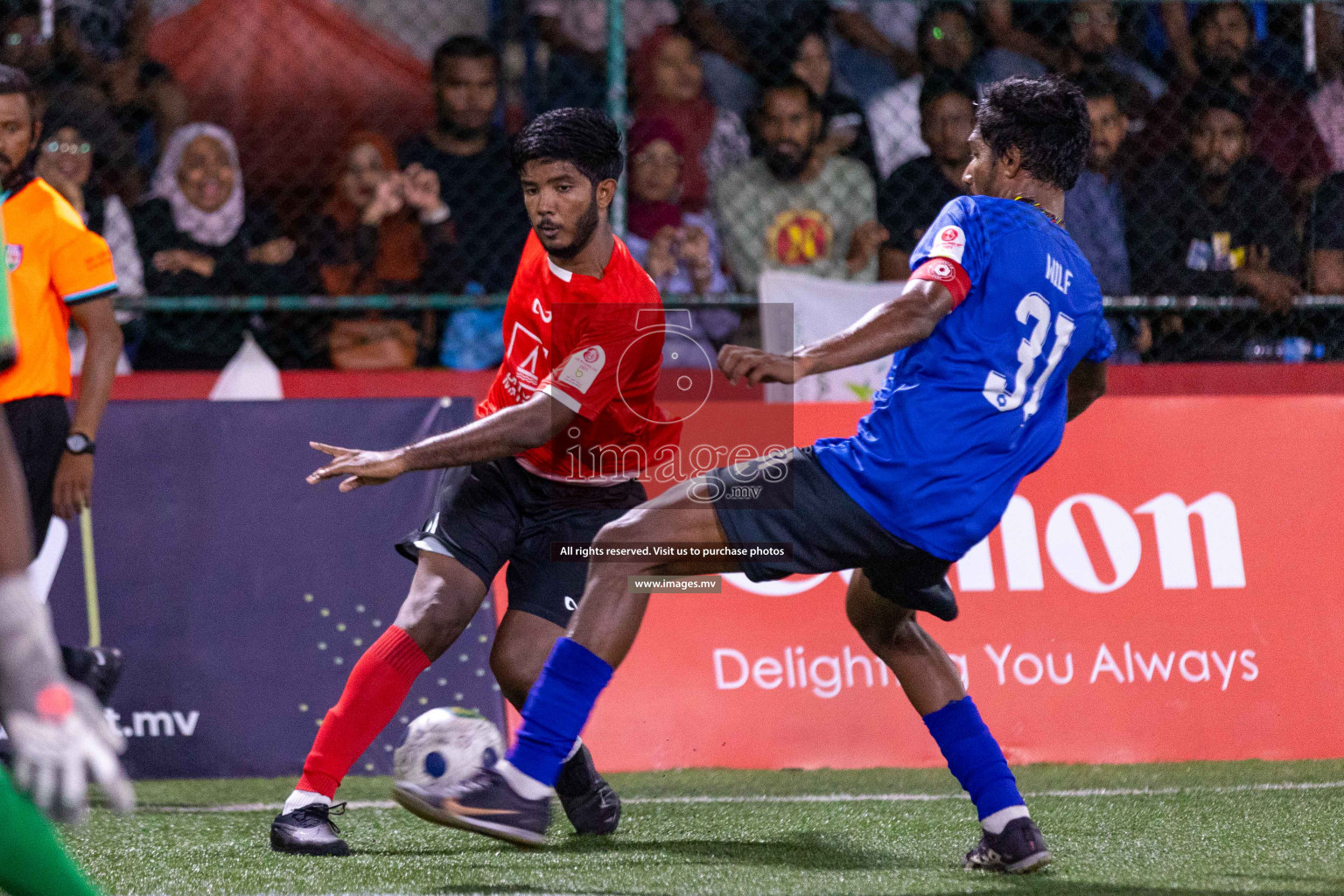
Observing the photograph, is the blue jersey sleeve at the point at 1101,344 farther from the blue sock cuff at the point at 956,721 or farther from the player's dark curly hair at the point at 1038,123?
the blue sock cuff at the point at 956,721

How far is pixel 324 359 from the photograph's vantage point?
21.7 feet

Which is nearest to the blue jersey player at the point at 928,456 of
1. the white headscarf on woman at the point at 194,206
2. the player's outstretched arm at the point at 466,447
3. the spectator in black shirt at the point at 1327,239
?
the player's outstretched arm at the point at 466,447

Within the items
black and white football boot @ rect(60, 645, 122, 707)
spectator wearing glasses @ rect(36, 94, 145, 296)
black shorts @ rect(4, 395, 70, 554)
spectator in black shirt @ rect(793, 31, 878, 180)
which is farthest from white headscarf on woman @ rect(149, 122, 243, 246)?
spectator in black shirt @ rect(793, 31, 878, 180)

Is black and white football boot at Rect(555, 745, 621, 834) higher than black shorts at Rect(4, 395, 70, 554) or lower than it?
lower

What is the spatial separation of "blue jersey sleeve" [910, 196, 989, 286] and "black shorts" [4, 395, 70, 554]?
9.45ft

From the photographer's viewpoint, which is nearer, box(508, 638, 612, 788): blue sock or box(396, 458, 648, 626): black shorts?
box(508, 638, 612, 788): blue sock

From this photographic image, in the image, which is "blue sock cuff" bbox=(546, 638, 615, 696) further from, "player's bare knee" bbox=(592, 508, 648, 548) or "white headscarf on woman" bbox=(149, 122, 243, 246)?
"white headscarf on woman" bbox=(149, 122, 243, 246)

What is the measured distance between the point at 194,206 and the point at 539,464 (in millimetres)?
3464

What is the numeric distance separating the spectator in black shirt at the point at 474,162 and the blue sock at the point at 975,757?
371cm

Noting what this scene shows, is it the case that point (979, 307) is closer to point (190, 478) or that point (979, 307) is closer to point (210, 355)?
point (190, 478)

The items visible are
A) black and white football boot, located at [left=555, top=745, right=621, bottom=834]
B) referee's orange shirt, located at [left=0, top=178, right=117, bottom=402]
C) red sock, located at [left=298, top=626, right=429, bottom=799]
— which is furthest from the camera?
referee's orange shirt, located at [left=0, top=178, right=117, bottom=402]

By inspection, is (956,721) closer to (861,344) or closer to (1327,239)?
(861,344)

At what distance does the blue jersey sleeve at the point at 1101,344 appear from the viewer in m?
3.48

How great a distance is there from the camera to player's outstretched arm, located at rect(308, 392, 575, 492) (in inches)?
136
